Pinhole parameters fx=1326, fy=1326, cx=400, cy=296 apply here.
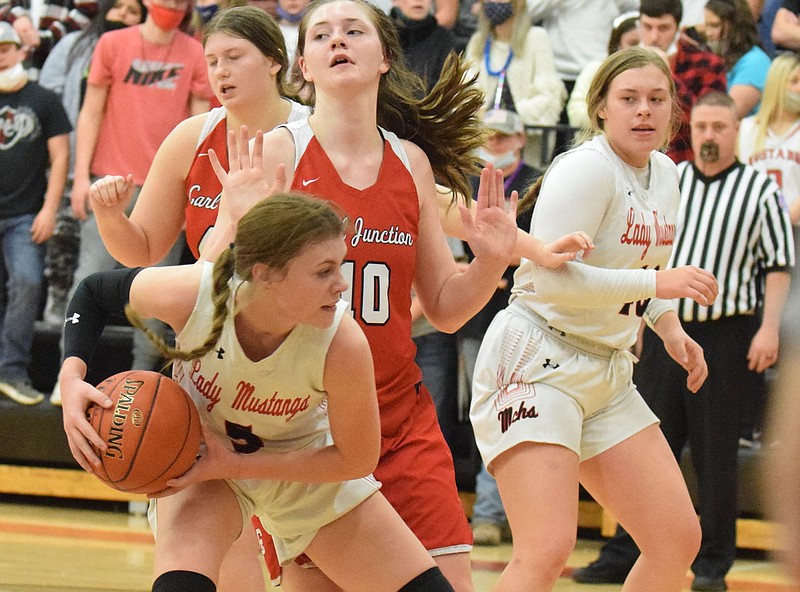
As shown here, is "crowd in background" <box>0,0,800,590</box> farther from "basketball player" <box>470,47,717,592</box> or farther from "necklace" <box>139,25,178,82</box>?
"basketball player" <box>470,47,717,592</box>

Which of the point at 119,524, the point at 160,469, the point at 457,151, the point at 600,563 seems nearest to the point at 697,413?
the point at 600,563

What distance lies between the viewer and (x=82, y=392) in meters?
3.30

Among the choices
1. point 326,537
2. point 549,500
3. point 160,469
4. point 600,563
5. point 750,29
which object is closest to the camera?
point 160,469

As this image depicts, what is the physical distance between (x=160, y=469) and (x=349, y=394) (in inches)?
19.6

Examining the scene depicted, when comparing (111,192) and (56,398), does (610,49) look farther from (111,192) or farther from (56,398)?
(111,192)

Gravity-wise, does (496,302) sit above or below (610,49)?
below

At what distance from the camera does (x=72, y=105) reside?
798cm

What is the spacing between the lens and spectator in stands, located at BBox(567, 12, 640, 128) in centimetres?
733

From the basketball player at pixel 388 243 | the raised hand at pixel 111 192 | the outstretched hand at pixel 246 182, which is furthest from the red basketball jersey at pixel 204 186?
the outstretched hand at pixel 246 182

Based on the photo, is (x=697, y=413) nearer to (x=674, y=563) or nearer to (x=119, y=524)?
(x=674, y=563)

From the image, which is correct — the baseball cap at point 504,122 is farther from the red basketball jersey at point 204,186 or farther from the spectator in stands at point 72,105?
the red basketball jersey at point 204,186

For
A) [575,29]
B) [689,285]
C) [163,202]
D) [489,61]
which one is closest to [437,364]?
[489,61]

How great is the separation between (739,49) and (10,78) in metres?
4.09

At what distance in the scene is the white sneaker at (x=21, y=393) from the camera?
25.1 feet
